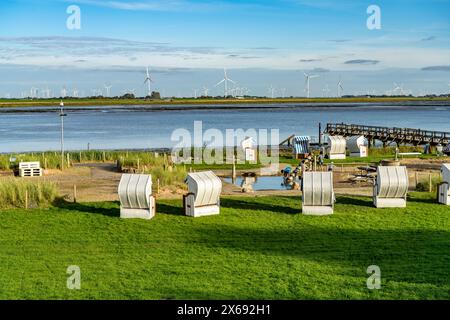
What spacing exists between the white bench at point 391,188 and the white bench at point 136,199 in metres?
7.92

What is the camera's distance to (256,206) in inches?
898

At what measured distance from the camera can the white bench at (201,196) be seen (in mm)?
20812

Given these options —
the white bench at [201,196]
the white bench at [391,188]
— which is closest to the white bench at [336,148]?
the white bench at [391,188]

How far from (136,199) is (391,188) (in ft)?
29.0

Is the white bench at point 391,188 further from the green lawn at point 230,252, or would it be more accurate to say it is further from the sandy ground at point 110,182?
the sandy ground at point 110,182

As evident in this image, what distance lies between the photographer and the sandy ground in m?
25.3

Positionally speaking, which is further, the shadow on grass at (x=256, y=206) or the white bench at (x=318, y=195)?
the shadow on grass at (x=256, y=206)

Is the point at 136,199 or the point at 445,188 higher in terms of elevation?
the point at 445,188

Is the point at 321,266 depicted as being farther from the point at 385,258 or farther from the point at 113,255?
the point at 113,255

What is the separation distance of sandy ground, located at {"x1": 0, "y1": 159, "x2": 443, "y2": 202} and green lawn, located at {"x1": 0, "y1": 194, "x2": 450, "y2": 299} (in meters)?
2.56

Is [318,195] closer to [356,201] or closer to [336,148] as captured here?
[356,201]

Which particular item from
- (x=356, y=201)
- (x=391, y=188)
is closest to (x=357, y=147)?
(x=356, y=201)

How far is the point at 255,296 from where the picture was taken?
13.0m

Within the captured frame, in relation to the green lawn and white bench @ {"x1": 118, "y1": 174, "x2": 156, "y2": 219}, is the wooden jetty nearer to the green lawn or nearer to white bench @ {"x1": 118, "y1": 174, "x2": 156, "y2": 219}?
the green lawn
